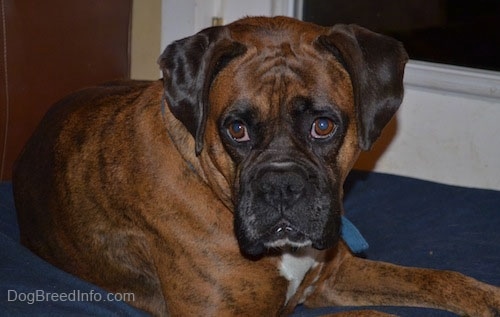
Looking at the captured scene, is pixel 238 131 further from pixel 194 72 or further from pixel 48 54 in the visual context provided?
pixel 48 54

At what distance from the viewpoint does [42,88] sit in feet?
13.1

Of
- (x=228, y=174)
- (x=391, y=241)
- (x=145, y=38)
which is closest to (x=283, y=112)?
(x=228, y=174)

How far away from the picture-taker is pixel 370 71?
Result: 2.77 metres

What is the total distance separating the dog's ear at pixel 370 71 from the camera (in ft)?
9.04

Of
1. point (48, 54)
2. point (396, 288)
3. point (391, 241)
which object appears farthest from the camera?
point (48, 54)

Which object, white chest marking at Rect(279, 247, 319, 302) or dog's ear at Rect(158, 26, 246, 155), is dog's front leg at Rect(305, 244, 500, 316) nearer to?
white chest marking at Rect(279, 247, 319, 302)

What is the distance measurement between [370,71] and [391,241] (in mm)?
1122

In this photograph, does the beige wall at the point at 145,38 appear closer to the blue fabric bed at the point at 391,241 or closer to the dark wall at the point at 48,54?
the dark wall at the point at 48,54

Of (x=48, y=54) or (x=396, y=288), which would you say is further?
(x=48, y=54)

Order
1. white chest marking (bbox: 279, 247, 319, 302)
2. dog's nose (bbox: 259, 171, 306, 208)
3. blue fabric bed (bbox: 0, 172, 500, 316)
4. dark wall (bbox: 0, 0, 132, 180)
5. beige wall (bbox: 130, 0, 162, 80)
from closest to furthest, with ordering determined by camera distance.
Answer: dog's nose (bbox: 259, 171, 306, 208) → white chest marking (bbox: 279, 247, 319, 302) → blue fabric bed (bbox: 0, 172, 500, 316) → dark wall (bbox: 0, 0, 132, 180) → beige wall (bbox: 130, 0, 162, 80)

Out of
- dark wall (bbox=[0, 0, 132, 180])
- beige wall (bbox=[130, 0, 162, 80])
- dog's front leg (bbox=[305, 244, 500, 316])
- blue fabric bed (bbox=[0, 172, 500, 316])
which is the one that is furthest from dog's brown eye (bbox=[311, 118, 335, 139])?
beige wall (bbox=[130, 0, 162, 80])

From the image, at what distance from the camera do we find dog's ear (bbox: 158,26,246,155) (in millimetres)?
2740

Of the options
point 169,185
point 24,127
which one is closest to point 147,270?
point 169,185

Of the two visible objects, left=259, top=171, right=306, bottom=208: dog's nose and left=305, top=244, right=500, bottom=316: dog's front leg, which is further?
left=305, top=244, right=500, bottom=316: dog's front leg
